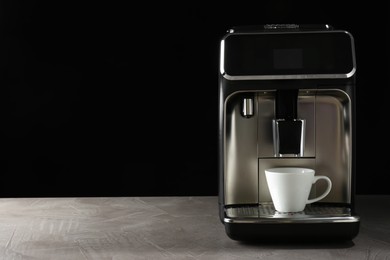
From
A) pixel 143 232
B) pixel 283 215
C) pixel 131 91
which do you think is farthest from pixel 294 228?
pixel 131 91

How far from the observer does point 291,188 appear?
1.21 m

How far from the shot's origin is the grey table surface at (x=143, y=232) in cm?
112

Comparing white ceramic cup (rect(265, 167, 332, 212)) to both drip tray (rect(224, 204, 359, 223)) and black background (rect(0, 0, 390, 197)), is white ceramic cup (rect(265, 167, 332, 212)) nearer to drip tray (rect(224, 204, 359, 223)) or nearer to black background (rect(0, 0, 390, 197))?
drip tray (rect(224, 204, 359, 223))

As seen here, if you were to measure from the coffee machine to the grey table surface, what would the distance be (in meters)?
0.04

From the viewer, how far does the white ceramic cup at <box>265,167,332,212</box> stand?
1208 mm

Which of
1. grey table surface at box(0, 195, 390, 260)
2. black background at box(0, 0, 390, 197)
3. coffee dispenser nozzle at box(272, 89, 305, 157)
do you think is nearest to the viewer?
grey table surface at box(0, 195, 390, 260)

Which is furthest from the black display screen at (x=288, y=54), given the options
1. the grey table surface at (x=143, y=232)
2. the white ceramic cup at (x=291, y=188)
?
the grey table surface at (x=143, y=232)

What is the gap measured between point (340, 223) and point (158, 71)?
0.85 meters

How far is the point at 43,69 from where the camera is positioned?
183cm

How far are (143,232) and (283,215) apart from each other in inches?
11.5

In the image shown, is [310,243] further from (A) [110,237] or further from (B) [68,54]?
(B) [68,54]

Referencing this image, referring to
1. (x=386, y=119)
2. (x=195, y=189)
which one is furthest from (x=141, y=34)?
(x=386, y=119)

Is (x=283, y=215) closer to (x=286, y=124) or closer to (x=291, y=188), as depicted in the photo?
(x=291, y=188)

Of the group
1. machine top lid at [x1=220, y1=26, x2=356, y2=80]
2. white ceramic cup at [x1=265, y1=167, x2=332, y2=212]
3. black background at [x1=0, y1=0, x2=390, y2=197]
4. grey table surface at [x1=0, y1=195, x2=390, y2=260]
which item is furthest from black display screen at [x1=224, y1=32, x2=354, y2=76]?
black background at [x1=0, y1=0, x2=390, y2=197]
